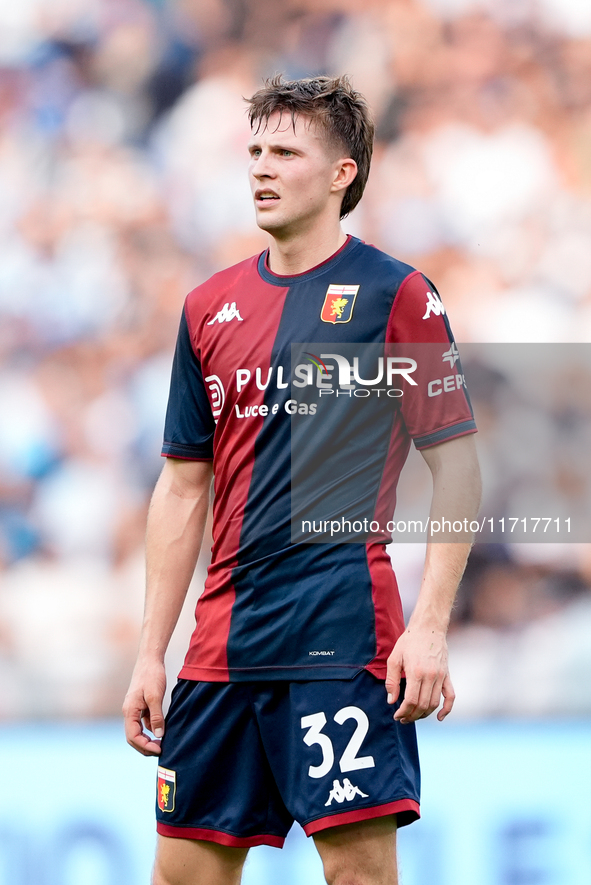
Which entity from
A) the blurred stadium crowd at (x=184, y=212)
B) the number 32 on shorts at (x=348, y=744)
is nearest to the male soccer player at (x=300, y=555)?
the number 32 on shorts at (x=348, y=744)

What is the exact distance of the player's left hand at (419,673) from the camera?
5.23ft

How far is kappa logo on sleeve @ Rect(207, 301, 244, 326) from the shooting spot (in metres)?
1.92

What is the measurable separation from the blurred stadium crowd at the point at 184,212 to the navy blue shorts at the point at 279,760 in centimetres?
219

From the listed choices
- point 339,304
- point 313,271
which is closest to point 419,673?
point 339,304

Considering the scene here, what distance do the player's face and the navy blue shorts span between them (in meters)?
0.82

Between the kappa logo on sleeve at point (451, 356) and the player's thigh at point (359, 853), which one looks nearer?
the player's thigh at point (359, 853)

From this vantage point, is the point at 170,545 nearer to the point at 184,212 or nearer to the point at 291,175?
the point at 291,175

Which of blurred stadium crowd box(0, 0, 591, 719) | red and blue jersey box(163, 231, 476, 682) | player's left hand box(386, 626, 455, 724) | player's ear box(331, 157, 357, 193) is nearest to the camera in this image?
player's left hand box(386, 626, 455, 724)

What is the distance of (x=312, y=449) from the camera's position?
70.0 inches

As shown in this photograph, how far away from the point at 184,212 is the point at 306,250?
2.51 m

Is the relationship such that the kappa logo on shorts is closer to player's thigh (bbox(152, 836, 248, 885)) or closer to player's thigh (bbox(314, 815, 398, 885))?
player's thigh (bbox(314, 815, 398, 885))

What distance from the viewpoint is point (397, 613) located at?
1.76 metres

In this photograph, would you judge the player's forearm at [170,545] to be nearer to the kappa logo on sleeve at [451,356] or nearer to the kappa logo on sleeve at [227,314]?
the kappa logo on sleeve at [227,314]

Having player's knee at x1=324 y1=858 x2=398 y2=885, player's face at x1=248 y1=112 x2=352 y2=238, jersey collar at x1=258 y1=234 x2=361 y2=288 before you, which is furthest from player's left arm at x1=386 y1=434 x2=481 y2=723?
player's face at x1=248 y1=112 x2=352 y2=238
